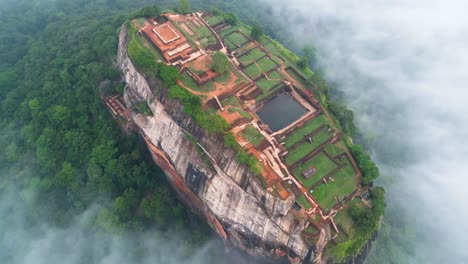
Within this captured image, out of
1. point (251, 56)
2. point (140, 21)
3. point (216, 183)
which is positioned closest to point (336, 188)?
point (216, 183)

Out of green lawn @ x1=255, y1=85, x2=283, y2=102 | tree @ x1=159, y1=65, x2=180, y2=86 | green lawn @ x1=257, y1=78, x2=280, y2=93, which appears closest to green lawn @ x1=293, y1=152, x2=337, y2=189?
green lawn @ x1=255, y1=85, x2=283, y2=102

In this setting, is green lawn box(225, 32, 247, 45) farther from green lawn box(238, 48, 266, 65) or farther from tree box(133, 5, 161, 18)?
tree box(133, 5, 161, 18)

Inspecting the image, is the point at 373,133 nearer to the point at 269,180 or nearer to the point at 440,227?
the point at 440,227

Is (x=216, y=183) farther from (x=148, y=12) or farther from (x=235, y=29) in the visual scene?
(x=148, y=12)

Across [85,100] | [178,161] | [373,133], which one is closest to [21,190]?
[85,100]

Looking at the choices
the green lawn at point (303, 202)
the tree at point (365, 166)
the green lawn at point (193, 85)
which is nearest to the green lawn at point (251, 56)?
the green lawn at point (193, 85)
